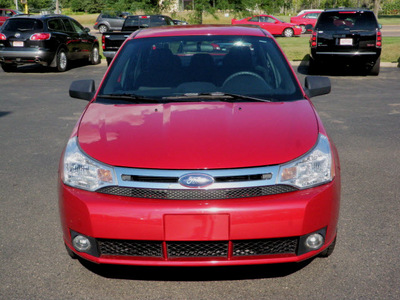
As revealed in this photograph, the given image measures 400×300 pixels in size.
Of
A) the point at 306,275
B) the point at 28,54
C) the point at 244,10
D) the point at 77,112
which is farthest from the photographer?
the point at 244,10

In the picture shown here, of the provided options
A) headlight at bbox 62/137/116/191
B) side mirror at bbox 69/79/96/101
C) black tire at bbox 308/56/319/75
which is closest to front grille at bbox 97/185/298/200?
headlight at bbox 62/137/116/191

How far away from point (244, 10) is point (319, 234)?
71.4 ft

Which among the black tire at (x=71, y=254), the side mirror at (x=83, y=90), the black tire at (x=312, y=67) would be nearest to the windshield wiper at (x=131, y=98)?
the side mirror at (x=83, y=90)

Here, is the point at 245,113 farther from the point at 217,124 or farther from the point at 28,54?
the point at 28,54

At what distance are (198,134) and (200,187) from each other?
1.58 feet

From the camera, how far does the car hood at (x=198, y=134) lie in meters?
3.02

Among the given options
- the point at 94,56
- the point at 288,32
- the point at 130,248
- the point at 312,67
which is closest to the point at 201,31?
the point at 130,248

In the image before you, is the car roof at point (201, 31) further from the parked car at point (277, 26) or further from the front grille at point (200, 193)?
the parked car at point (277, 26)

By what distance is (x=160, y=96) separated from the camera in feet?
13.3

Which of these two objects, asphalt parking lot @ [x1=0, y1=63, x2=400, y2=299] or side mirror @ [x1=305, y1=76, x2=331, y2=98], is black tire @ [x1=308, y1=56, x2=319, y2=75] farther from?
side mirror @ [x1=305, y1=76, x2=331, y2=98]

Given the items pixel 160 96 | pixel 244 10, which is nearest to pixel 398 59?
pixel 244 10

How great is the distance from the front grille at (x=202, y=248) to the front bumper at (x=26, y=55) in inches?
520

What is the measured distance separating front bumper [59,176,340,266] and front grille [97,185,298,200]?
0.03 metres

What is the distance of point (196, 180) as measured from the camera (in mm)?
2920
